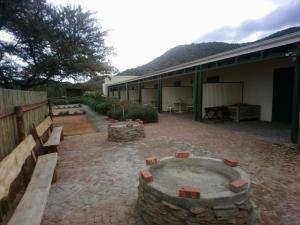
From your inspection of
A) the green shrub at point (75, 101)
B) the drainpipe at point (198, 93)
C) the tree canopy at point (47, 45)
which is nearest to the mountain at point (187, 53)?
the green shrub at point (75, 101)

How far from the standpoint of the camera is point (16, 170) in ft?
9.70

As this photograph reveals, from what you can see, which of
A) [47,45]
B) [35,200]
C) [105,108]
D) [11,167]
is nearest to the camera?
[35,200]

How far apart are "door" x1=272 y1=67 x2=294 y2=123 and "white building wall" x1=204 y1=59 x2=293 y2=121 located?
7.0 inches

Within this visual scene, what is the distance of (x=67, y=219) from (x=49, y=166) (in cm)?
120

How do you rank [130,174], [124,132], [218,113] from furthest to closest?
1. [218,113]
2. [124,132]
3. [130,174]

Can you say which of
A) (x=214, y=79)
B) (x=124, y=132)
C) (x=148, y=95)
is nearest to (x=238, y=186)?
(x=124, y=132)

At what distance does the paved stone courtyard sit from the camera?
2875mm

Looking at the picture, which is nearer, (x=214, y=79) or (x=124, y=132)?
(x=124, y=132)

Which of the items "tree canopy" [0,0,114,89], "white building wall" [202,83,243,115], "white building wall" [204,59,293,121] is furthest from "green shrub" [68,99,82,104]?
"white building wall" [204,59,293,121]

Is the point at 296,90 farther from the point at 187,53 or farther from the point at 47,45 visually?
the point at 187,53

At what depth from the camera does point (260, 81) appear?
33.0 ft

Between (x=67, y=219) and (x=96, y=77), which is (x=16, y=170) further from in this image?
(x=96, y=77)

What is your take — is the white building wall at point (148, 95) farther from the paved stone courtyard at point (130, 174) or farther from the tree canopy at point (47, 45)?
the paved stone courtyard at point (130, 174)

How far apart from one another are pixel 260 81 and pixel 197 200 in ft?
30.4
